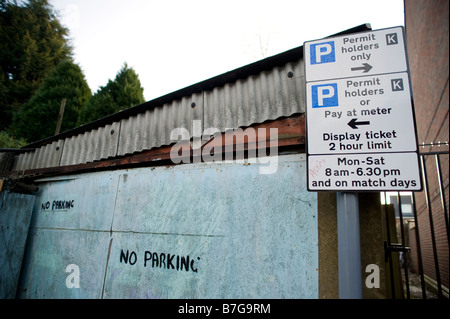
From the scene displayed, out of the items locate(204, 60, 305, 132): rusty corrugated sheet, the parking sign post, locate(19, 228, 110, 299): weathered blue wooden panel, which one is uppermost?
locate(204, 60, 305, 132): rusty corrugated sheet

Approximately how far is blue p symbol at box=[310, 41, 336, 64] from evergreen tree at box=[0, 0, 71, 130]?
2463cm

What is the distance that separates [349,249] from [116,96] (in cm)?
1448

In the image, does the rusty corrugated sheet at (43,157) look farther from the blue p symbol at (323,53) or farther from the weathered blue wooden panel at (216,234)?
the blue p symbol at (323,53)

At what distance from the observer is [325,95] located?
1798mm

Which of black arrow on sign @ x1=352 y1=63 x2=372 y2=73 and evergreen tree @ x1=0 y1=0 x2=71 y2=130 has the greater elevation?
evergreen tree @ x1=0 y1=0 x2=71 y2=130

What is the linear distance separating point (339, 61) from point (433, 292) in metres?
10.6

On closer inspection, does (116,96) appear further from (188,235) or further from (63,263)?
(188,235)

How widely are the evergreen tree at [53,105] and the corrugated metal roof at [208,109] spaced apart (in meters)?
12.6

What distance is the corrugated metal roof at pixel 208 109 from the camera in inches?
118

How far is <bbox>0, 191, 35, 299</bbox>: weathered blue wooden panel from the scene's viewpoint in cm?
491

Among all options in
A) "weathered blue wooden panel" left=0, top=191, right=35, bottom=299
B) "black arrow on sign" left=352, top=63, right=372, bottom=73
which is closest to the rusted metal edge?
"black arrow on sign" left=352, top=63, right=372, bottom=73

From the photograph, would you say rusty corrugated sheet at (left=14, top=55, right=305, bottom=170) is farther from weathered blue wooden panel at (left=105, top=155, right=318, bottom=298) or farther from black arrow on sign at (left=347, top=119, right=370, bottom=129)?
black arrow on sign at (left=347, top=119, right=370, bottom=129)
